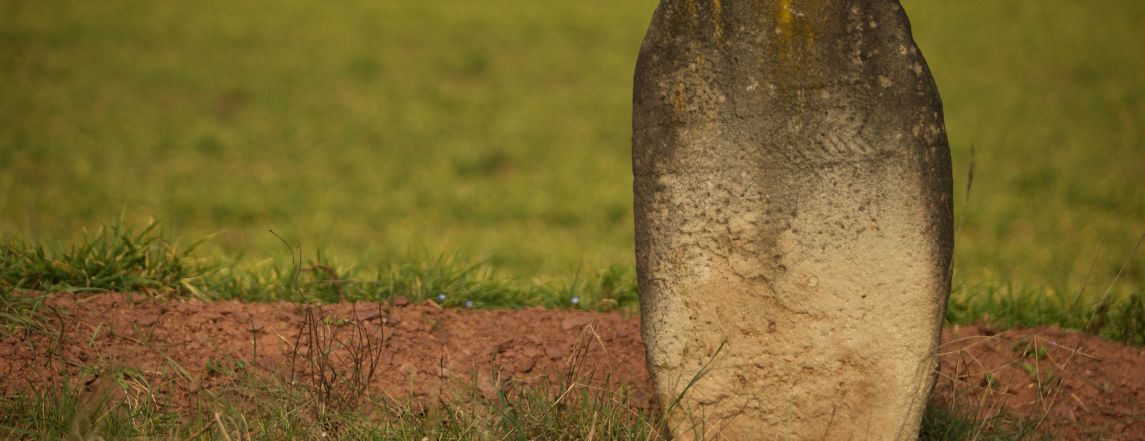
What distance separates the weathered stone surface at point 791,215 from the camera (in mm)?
1837

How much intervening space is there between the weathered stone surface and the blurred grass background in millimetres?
1549

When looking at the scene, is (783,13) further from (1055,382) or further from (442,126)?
(442,126)

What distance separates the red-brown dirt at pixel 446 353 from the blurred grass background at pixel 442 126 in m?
0.72

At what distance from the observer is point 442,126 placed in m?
6.82

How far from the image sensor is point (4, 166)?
556 centimetres

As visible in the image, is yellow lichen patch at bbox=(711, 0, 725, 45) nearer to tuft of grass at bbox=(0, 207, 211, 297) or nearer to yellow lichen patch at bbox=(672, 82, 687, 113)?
yellow lichen patch at bbox=(672, 82, 687, 113)

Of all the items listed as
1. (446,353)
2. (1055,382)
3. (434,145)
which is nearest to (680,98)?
(446,353)

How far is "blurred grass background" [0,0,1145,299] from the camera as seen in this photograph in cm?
504

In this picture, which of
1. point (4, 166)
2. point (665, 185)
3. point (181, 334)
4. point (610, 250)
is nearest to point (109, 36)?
point (4, 166)

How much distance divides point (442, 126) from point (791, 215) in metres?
5.26

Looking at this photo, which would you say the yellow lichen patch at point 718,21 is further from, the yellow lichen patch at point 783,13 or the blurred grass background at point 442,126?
the blurred grass background at point 442,126

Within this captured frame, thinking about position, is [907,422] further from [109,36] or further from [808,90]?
[109,36]

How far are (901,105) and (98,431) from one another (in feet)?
6.82

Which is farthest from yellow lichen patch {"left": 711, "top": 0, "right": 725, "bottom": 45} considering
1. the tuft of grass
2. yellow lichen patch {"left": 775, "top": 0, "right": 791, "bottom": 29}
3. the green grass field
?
the tuft of grass
